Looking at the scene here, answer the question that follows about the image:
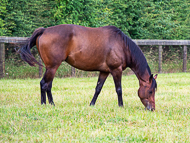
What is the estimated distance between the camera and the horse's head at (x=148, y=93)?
18.5 ft

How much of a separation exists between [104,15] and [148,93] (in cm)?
956

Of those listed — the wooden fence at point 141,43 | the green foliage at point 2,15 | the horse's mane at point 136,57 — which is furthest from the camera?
the green foliage at point 2,15

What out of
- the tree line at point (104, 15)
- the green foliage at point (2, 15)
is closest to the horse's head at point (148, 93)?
the tree line at point (104, 15)

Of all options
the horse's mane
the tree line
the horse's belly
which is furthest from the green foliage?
the horse's mane

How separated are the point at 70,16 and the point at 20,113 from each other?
7733 mm

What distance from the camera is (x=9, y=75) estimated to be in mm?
10773

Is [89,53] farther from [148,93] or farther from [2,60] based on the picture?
[2,60]

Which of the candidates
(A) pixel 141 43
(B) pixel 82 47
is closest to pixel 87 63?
(B) pixel 82 47

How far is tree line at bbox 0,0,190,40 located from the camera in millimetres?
11672

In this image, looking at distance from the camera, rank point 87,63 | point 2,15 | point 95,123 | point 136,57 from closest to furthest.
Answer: point 95,123
point 87,63
point 136,57
point 2,15

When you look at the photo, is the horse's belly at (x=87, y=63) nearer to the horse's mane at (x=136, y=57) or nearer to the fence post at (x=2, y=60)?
the horse's mane at (x=136, y=57)

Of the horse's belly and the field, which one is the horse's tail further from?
the field

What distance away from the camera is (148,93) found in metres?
5.72

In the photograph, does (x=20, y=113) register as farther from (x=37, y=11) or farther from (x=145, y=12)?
(x=145, y=12)
